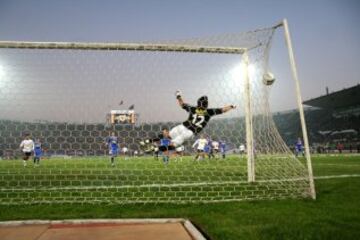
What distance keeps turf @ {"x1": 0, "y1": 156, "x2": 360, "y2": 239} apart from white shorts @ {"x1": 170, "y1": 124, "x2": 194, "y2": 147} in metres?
2.27

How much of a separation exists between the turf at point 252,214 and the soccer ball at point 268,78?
2624 millimetres

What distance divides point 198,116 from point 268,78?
1.75m

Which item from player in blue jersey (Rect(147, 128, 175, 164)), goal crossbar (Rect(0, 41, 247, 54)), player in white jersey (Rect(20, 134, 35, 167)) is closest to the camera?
goal crossbar (Rect(0, 41, 247, 54))

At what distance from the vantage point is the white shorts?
7.71m

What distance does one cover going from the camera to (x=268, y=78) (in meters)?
7.61

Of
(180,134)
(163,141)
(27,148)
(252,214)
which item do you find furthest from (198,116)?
(27,148)

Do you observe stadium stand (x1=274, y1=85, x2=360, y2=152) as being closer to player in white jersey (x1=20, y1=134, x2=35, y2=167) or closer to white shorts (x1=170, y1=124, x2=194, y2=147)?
player in white jersey (x1=20, y1=134, x2=35, y2=167)

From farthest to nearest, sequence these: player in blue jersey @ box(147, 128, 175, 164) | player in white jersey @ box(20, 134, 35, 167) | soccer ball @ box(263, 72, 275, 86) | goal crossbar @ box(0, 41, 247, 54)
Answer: player in white jersey @ box(20, 134, 35, 167) < player in blue jersey @ box(147, 128, 175, 164) < soccer ball @ box(263, 72, 275, 86) < goal crossbar @ box(0, 41, 247, 54)

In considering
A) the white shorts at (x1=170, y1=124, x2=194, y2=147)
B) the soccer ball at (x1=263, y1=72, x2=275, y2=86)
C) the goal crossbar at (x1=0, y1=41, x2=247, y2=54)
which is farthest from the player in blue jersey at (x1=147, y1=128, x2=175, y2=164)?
the soccer ball at (x1=263, y1=72, x2=275, y2=86)

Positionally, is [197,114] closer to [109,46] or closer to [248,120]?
[248,120]

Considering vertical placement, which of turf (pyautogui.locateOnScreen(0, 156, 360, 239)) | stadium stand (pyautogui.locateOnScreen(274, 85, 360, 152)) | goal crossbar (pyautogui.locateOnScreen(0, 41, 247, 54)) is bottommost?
turf (pyautogui.locateOnScreen(0, 156, 360, 239))

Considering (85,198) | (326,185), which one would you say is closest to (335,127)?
(326,185)

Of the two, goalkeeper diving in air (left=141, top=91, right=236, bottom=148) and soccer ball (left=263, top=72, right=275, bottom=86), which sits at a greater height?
soccer ball (left=263, top=72, right=275, bottom=86)

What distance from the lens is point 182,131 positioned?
7.75 m
